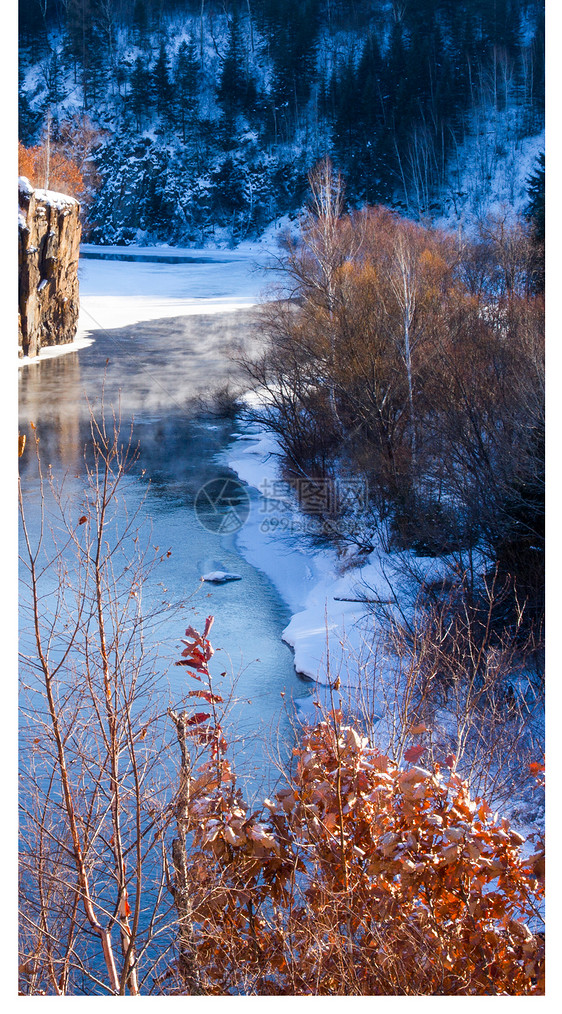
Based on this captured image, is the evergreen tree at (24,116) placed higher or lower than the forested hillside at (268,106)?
lower

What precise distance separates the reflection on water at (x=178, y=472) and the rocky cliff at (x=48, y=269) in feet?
2.53

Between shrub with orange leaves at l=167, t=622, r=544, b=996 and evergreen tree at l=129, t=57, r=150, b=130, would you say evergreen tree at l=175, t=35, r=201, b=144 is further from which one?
shrub with orange leaves at l=167, t=622, r=544, b=996

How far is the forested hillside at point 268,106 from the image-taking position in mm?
10938

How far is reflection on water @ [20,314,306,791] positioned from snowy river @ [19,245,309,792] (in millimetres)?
30

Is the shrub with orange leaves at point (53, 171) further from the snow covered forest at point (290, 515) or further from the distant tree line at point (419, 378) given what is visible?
the distant tree line at point (419, 378)

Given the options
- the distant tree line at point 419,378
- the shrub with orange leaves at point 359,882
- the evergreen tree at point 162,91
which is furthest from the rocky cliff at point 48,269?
the shrub with orange leaves at point 359,882

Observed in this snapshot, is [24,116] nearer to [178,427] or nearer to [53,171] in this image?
[53,171]

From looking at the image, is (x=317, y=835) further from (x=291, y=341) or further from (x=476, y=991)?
(x=291, y=341)

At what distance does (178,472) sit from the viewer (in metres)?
17.0

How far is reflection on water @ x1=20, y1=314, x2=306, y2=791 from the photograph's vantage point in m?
8.67

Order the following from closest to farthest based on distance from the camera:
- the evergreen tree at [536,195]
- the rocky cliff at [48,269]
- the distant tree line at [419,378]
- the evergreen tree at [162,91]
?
the distant tree line at [419,378] < the evergreen tree at [536,195] < the rocky cliff at [48,269] < the evergreen tree at [162,91]

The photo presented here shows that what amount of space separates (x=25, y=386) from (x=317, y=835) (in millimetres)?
14921

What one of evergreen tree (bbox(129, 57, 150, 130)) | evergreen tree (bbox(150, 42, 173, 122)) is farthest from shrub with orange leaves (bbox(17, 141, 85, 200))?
evergreen tree (bbox(150, 42, 173, 122))

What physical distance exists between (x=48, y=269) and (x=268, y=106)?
5.48m
